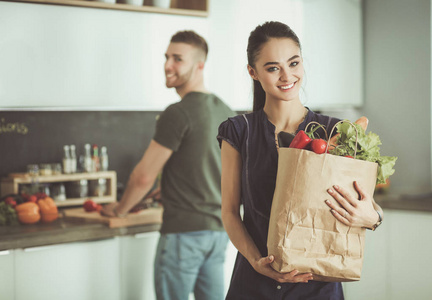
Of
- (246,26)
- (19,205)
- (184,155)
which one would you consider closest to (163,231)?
(184,155)

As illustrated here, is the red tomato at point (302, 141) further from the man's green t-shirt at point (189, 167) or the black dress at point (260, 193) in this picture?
the man's green t-shirt at point (189, 167)

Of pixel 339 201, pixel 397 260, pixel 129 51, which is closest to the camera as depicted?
pixel 339 201

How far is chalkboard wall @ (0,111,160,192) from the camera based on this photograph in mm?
2877

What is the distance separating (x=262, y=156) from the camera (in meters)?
1.40

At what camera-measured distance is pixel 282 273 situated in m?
1.28

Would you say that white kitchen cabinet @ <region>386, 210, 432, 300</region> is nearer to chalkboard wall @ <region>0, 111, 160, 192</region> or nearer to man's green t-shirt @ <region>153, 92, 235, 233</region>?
man's green t-shirt @ <region>153, 92, 235, 233</region>

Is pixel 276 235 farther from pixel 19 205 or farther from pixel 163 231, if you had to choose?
pixel 19 205

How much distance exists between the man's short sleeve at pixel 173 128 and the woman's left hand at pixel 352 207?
115 cm

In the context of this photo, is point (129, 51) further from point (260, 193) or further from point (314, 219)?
point (314, 219)

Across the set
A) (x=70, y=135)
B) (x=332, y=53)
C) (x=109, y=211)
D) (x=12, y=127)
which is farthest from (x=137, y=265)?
(x=332, y=53)

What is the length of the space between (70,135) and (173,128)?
0.99 meters

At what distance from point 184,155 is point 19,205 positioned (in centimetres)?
84

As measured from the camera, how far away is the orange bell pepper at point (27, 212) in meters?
Answer: 2.51

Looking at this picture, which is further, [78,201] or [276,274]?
[78,201]
